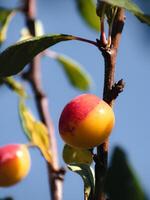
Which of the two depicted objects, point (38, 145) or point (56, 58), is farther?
point (56, 58)

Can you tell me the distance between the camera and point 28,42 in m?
1.35

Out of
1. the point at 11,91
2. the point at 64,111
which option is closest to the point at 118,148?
the point at 64,111

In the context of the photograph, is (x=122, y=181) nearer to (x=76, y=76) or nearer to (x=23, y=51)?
(x=23, y=51)

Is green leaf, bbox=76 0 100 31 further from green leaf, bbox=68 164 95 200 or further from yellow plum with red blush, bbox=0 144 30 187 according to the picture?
green leaf, bbox=68 164 95 200

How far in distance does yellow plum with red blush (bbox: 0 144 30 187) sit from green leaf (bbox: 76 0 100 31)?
123cm

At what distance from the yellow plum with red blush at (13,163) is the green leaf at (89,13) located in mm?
1233

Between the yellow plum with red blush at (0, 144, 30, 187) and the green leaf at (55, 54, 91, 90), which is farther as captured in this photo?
the green leaf at (55, 54, 91, 90)

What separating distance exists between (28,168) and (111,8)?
2.40 feet

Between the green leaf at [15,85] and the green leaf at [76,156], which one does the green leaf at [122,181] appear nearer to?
the green leaf at [76,156]

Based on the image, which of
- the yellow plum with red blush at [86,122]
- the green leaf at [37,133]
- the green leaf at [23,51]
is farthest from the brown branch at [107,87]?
the green leaf at [37,133]

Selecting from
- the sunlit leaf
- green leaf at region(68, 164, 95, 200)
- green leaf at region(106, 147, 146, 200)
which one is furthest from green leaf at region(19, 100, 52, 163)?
green leaf at region(106, 147, 146, 200)

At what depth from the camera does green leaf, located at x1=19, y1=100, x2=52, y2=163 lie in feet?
6.56

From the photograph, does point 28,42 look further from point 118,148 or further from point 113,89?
point 118,148

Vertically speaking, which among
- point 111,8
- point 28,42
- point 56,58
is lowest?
point 56,58
